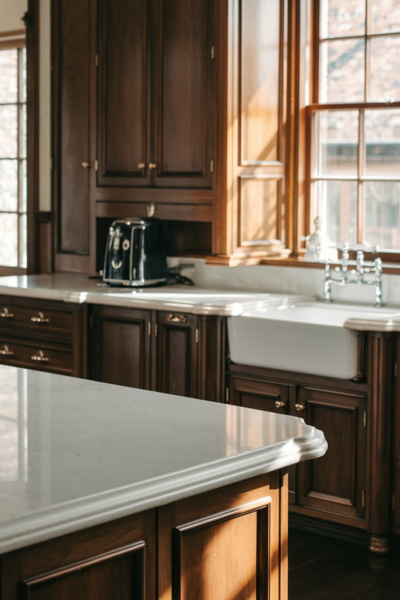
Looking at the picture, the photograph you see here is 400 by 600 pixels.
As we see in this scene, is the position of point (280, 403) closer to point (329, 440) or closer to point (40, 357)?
point (329, 440)

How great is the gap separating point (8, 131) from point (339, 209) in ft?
7.85

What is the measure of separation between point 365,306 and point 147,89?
1508mm

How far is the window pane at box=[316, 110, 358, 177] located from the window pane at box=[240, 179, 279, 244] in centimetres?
27

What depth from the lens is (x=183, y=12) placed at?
436 cm

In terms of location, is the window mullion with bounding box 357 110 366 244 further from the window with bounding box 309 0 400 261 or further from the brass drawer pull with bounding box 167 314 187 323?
the brass drawer pull with bounding box 167 314 187 323

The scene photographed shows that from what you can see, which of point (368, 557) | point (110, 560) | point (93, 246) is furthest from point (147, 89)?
point (110, 560)

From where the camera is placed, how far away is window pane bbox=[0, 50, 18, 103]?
569cm

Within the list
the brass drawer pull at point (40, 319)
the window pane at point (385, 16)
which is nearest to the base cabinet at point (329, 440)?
the brass drawer pull at point (40, 319)

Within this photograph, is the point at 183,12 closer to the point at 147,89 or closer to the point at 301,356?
the point at 147,89

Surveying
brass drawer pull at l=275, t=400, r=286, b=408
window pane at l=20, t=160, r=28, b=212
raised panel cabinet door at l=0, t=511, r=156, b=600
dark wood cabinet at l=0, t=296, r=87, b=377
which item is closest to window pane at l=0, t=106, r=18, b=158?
window pane at l=20, t=160, r=28, b=212

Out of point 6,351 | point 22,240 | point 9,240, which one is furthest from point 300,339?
point 9,240

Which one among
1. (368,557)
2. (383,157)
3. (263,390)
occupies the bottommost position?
(368,557)

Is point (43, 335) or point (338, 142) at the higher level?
point (338, 142)

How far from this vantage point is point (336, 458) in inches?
143
